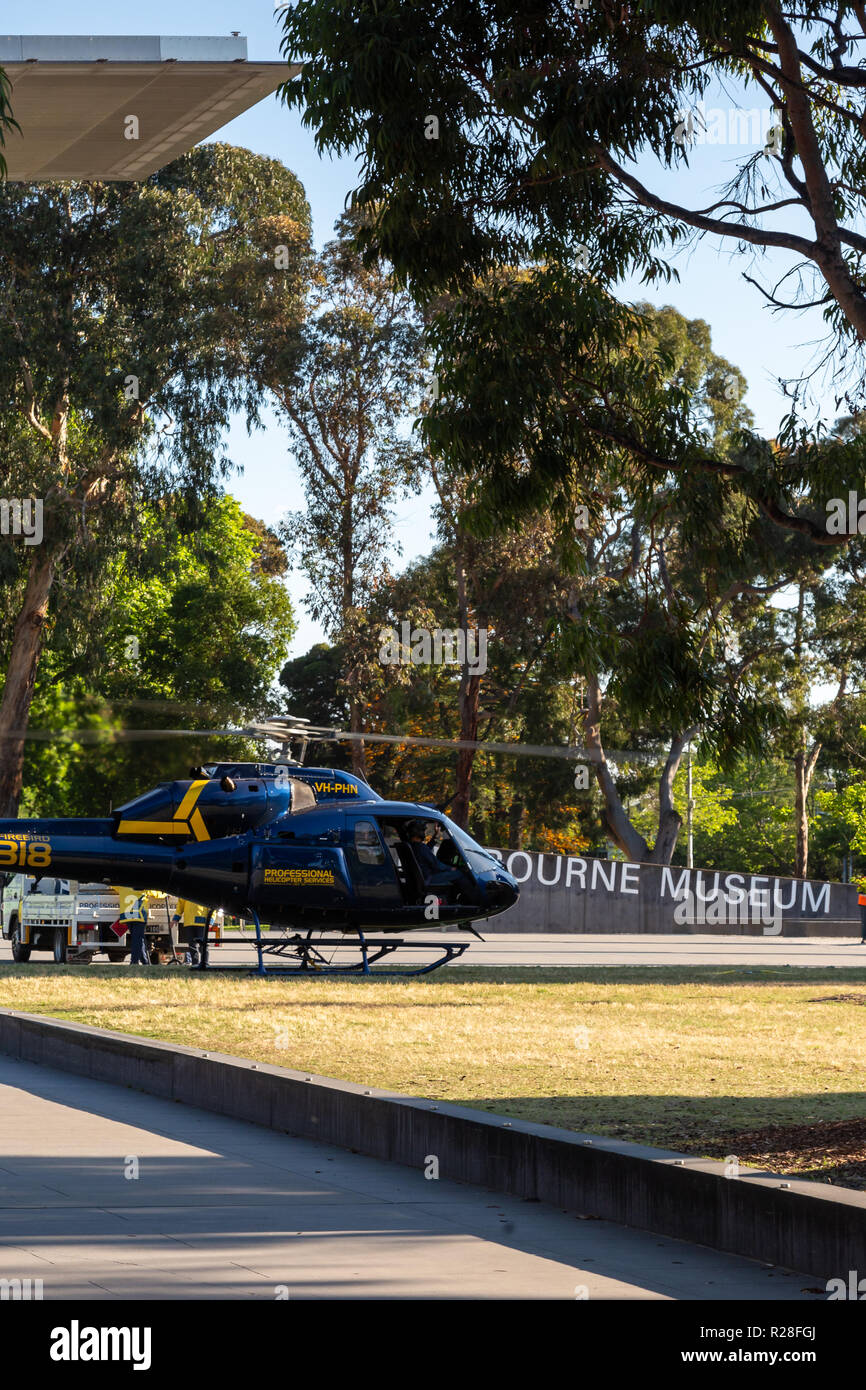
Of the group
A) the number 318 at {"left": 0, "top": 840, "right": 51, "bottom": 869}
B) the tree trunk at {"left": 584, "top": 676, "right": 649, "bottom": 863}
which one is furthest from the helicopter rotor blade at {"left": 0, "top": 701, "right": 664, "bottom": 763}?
the number 318 at {"left": 0, "top": 840, "right": 51, "bottom": 869}

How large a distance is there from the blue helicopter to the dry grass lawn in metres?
1.09

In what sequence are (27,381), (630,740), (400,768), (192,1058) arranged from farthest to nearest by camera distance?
(400,768) < (630,740) < (27,381) < (192,1058)

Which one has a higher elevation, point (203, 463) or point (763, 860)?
point (203, 463)

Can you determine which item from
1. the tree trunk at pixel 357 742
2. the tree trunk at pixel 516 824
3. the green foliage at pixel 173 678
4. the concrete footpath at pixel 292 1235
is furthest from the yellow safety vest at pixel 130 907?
the tree trunk at pixel 516 824

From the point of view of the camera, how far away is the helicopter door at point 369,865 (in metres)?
21.2

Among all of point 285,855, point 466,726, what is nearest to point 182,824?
point 285,855

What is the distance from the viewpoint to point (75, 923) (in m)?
25.5

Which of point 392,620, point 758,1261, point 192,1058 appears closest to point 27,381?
point 392,620

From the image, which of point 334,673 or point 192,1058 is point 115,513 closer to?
point 334,673

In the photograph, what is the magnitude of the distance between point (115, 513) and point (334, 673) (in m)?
22.4

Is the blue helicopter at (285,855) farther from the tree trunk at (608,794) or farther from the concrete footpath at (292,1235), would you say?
the tree trunk at (608,794)

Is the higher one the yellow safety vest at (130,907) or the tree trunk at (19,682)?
the tree trunk at (19,682)

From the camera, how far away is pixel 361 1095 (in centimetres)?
925
